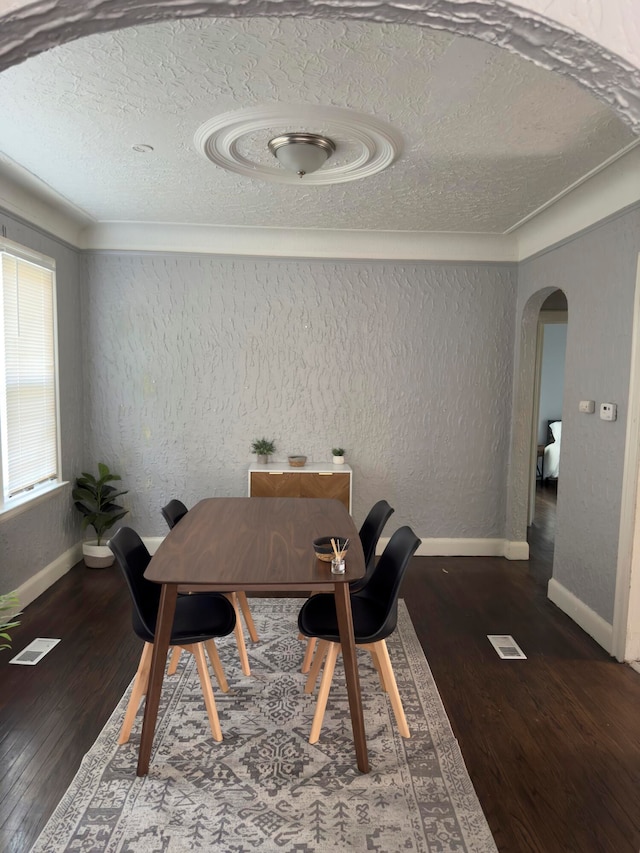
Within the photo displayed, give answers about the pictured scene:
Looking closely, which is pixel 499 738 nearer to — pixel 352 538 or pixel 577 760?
pixel 577 760

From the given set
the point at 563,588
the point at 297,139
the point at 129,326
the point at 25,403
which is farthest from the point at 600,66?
the point at 129,326

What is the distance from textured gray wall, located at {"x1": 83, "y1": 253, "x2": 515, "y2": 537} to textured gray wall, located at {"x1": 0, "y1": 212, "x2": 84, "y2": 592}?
138 mm

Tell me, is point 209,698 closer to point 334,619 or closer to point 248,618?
point 334,619

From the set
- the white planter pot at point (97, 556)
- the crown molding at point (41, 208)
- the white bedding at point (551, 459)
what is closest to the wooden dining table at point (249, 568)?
the white planter pot at point (97, 556)

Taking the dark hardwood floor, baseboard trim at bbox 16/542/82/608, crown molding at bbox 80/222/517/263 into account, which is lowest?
the dark hardwood floor

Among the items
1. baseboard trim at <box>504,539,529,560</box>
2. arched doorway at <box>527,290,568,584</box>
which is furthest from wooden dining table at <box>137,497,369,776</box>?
arched doorway at <box>527,290,568,584</box>

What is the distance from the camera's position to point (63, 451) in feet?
14.2

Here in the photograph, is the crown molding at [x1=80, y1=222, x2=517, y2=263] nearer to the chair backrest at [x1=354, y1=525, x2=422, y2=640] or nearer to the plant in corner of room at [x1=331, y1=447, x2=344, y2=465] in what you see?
the plant in corner of room at [x1=331, y1=447, x2=344, y2=465]

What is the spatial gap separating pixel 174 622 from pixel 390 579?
97cm

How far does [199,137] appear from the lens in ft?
8.89

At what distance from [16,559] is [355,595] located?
2.30 m

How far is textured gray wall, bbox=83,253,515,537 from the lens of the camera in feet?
15.3

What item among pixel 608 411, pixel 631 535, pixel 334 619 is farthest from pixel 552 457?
pixel 334 619

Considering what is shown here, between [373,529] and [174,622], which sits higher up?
[373,529]
